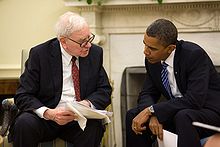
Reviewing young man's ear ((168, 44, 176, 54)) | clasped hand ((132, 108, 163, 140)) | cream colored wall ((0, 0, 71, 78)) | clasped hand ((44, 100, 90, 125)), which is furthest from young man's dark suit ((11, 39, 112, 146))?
cream colored wall ((0, 0, 71, 78))

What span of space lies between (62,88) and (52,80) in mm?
76

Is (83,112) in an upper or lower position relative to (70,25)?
lower

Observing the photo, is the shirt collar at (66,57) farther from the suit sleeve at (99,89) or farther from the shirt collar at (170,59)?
the shirt collar at (170,59)

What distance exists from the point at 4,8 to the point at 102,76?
4.92ft

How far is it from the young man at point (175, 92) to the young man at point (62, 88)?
0.85 ft

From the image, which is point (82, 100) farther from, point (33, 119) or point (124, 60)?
point (124, 60)

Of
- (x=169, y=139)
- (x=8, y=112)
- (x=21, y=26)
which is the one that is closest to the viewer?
(x=169, y=139)

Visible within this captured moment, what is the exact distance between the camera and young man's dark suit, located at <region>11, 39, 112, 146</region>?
2.17 m

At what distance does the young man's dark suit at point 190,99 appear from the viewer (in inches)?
75.9

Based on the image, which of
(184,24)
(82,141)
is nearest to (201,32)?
(184,24)

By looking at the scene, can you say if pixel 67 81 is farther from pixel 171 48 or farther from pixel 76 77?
pixel 171 48

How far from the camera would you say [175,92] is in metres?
2.20

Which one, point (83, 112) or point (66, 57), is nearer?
point (83, 112)

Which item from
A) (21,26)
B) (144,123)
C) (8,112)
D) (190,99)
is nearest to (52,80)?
(8,112)
